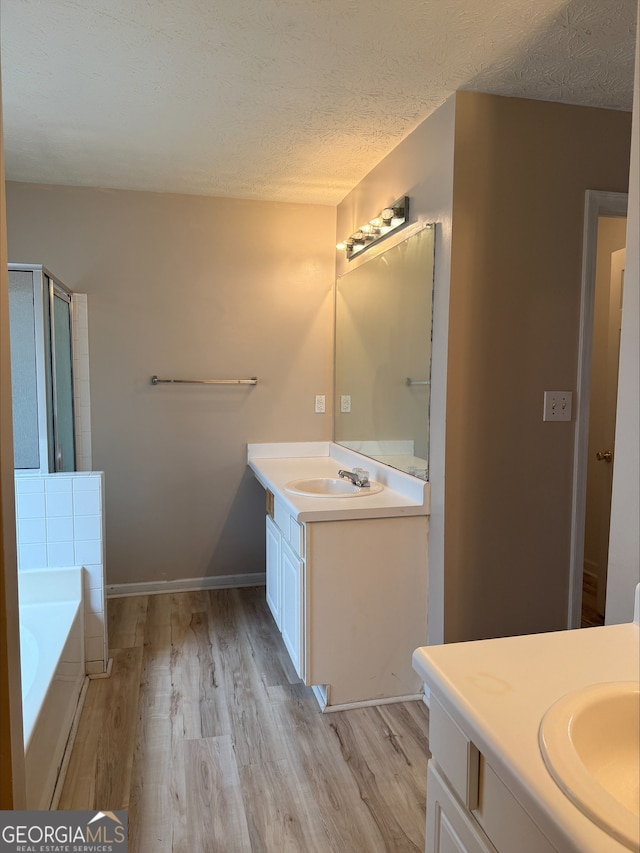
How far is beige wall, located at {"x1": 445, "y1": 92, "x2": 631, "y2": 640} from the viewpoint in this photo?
7.25 feet

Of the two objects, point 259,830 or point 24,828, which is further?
point 259,830

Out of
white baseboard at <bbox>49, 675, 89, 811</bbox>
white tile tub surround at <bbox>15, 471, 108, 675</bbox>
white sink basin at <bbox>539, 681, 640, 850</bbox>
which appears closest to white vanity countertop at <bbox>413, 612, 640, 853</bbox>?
white sink basin at <bbox>539, 681, 640, 850</bbox>

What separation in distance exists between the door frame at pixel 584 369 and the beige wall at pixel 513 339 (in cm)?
3

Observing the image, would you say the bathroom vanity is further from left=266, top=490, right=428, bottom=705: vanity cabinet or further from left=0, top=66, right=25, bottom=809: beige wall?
A: left=0, top=66, right=25, bottom=809: beige wall

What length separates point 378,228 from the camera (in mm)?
2857

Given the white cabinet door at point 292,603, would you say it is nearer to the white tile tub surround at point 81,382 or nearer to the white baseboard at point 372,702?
the white baseboard at point 372,702

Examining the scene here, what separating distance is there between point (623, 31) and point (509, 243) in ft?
2.33

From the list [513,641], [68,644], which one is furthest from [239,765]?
[513,641]

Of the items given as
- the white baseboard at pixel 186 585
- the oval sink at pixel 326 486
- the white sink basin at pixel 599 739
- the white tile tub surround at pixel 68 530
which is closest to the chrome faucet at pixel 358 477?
the oval sink at pixel 326 486

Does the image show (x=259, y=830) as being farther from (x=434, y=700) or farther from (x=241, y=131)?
(x=241, y=131)

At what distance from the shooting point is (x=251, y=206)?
11.3 feet

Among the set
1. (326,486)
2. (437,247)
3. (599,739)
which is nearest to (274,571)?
(326,486)

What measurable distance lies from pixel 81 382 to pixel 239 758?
218cm

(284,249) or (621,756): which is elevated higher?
(284,249)
